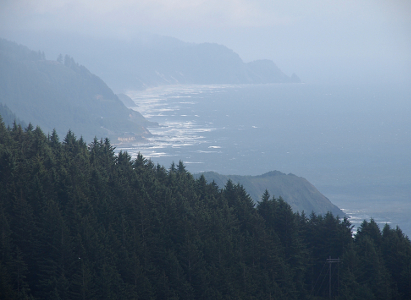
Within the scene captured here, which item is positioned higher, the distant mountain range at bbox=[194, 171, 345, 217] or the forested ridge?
the distant mountain range at bbox=[194, 171, 345, 217]

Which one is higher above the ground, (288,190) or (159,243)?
(288,190)

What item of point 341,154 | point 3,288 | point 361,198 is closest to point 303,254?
point 3,288

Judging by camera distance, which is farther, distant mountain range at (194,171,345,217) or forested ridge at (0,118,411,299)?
distant mountain range at (194,171,345,217)

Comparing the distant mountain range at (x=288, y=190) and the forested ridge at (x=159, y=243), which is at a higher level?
the distant mountain range at (x=288, y=190)

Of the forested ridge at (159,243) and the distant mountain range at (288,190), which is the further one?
the distant mountain range at (288,190)

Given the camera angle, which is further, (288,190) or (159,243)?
(288,190)
